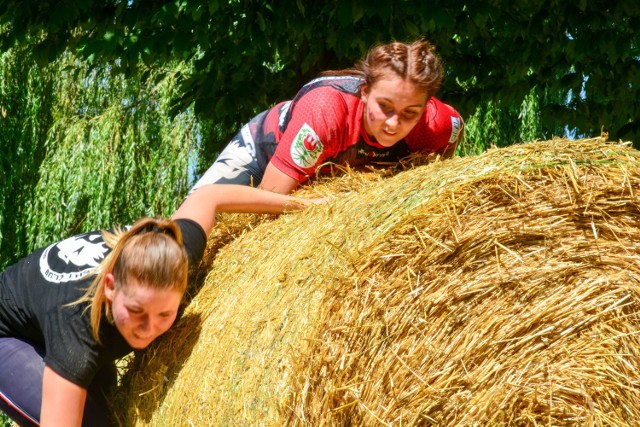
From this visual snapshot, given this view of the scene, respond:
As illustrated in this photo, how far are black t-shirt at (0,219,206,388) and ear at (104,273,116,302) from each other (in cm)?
10

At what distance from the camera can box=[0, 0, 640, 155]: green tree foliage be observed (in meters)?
5.95

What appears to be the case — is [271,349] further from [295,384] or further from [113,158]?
[113,158]

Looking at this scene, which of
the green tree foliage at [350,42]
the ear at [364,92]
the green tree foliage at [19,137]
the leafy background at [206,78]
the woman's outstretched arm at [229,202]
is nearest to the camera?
the woman's outstretched arm at [229,202]

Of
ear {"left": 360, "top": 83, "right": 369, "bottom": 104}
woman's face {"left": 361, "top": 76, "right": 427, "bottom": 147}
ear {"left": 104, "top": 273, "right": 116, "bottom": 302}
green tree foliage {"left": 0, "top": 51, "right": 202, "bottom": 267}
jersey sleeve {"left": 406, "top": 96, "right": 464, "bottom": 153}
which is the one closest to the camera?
ear {"left": 104, "top": 273, "right": 116, "bottom": 302}

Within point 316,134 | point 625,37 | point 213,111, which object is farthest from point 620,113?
point 316,134

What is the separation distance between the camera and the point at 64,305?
3221mm

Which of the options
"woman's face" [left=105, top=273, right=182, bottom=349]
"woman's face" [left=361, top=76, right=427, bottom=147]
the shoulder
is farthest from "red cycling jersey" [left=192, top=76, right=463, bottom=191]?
"woman's face" [left=105, top=273, right=182, bottom=349]

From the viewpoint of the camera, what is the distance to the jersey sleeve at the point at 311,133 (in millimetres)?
3758

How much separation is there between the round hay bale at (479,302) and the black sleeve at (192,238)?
374 mm

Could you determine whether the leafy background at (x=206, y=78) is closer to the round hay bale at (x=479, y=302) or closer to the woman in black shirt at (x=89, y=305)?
the woman in black shirt at (x=89, y=305)

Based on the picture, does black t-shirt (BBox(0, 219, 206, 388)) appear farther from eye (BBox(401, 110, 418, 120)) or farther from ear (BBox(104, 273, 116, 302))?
eye (BBox(401, 110, 418, 120))

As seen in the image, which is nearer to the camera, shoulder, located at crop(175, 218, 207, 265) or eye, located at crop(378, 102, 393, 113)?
shoulder, located at crop(175, 218, 207, 265)

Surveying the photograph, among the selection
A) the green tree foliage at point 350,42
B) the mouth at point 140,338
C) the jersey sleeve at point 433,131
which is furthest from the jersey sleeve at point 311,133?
the green tree foliage at point 350,42

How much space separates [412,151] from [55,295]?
1.80 m
